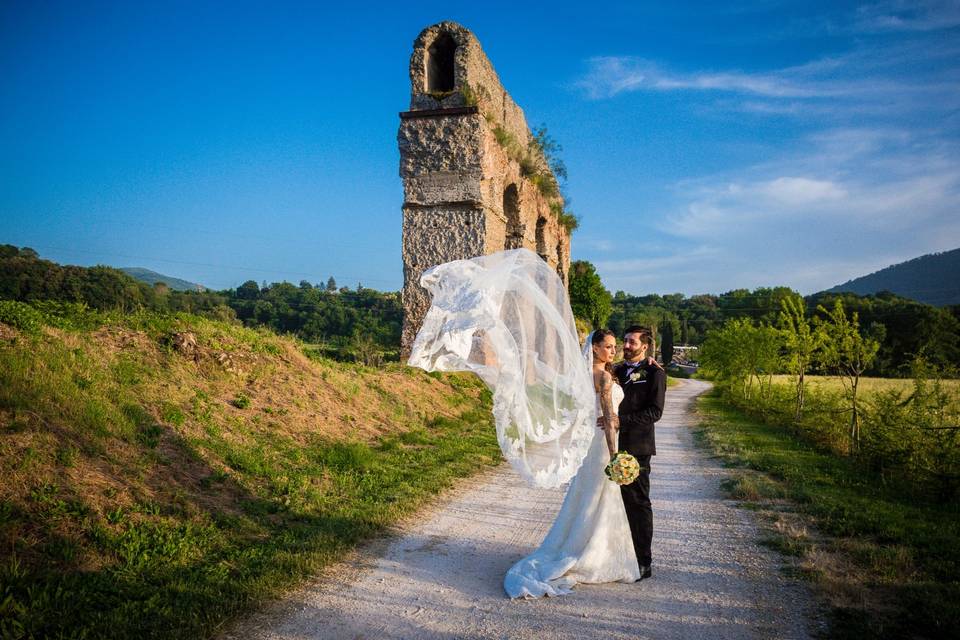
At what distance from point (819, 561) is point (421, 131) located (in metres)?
13.4

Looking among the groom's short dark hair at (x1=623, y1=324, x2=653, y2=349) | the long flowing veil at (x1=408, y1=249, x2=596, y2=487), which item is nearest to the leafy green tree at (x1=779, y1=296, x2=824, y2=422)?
the groom's short dark hair at (x1=623, y1=324, x2=653, y2=349)

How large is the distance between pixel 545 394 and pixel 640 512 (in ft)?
4.34

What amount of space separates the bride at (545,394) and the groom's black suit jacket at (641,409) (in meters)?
0.18

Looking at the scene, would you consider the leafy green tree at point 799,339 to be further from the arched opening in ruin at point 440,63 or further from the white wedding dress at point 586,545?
the arched opening in ruin at point 440,63

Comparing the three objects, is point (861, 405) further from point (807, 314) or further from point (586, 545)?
point (807, 314)

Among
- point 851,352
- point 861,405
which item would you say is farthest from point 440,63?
point 861,405

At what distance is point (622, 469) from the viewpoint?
13.5 ft

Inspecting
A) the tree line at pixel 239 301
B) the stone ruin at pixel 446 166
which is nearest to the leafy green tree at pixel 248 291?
the tree line at pixel 239 301

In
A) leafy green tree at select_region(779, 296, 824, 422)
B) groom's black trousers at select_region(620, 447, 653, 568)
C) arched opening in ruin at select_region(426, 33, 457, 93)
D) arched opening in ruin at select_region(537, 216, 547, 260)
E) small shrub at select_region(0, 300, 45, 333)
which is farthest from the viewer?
arched opening in ruin at select_region(537, 216, 547, 260)

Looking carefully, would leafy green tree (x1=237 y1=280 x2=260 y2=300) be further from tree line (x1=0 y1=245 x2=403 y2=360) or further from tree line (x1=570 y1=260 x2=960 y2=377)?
tree line (x1=570 y1=260 x2=960 y2=377)

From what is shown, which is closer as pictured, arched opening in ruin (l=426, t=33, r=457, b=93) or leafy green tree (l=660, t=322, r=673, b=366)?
arched opening in ruin (l=426, t=33, r=457, b=93)

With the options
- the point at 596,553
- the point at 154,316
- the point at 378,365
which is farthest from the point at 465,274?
the point at 378,365

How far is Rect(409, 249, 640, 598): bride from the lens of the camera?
4.16 m

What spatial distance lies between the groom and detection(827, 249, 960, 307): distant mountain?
295 feet
